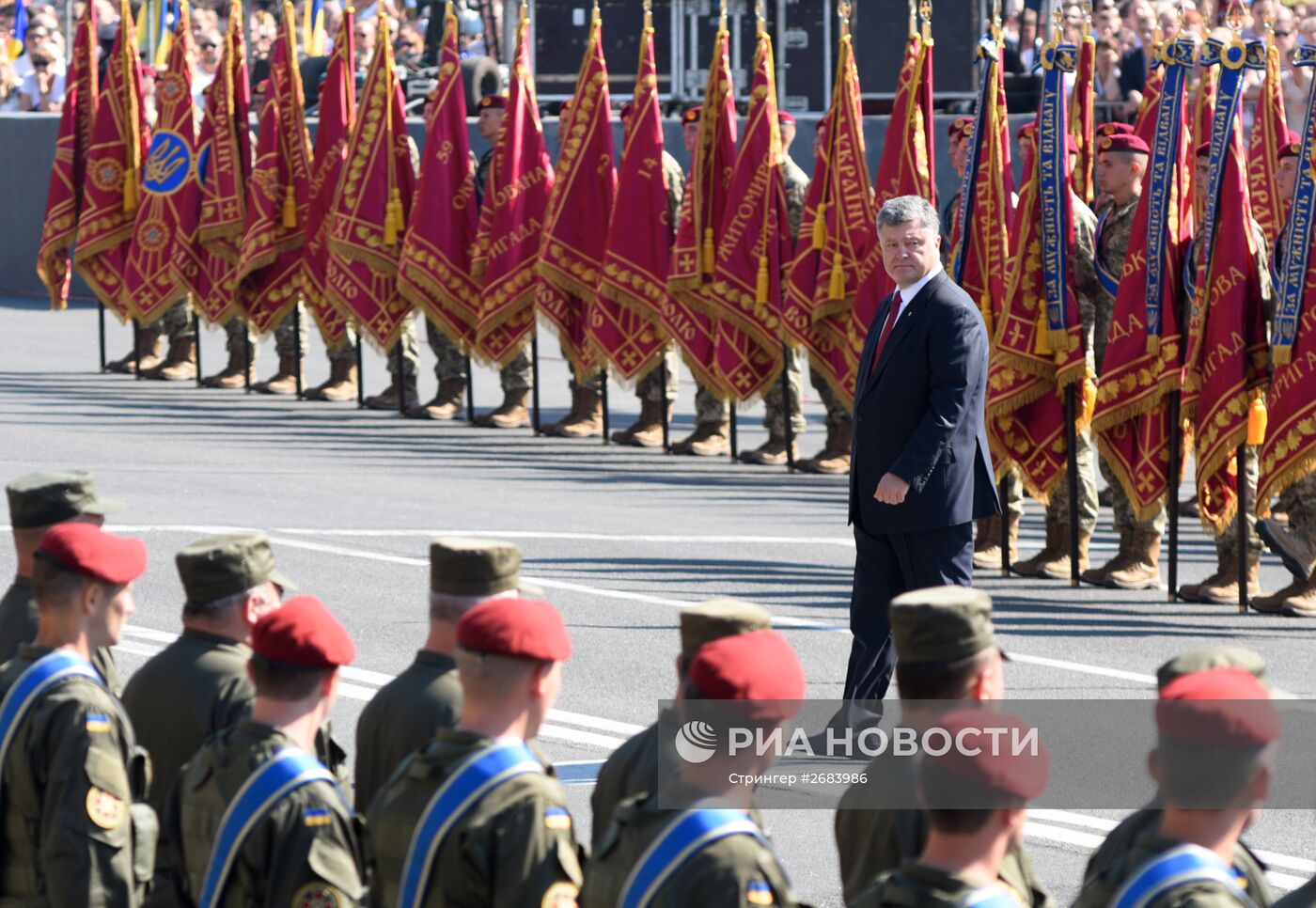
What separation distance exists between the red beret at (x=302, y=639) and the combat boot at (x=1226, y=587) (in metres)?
7.62

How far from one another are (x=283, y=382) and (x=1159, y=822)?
15.0m

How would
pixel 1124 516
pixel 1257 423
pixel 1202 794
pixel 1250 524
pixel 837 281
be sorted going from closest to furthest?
1. pixel 1202 794
2. pixel 1257 423
3. pixel 1250 524
4. pixel 1124 516
5. pixel 837 281

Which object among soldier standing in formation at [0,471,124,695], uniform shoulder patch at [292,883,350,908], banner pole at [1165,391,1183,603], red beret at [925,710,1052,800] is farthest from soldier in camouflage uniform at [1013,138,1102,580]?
red beret at [925,710,1052,800]

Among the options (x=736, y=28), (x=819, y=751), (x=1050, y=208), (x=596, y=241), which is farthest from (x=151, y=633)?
(x=736, y=28)

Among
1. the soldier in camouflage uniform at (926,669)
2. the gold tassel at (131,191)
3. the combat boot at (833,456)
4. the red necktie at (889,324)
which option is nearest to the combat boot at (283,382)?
the gold tassel at (131,191)

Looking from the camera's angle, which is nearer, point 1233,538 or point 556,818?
point 556,818

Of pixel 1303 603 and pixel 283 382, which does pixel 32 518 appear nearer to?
pixel 1303 603

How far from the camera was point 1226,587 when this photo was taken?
38.3 ft

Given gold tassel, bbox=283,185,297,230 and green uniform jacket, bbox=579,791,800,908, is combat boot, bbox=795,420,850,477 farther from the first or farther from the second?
green uniform jacket, bbox=579,791,800,908

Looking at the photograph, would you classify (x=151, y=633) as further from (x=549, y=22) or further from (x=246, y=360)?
(x=549, y=22)

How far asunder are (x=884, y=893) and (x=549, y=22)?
20294 mm

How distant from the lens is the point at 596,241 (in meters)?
16.3

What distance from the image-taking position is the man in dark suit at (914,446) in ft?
26.6

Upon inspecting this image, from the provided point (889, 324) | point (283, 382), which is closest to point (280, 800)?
point (889, 324)
